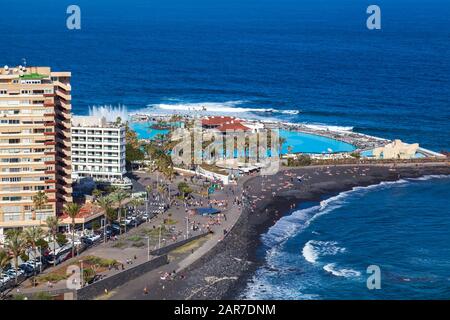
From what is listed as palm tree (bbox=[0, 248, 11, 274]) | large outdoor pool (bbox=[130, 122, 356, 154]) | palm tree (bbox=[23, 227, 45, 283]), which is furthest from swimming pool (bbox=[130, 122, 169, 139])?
palm tree (bbox=[0, 248, 11, 274])

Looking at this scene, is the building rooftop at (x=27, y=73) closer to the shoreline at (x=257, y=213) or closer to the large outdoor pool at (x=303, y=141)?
the shoreline at (x=257, y=213)

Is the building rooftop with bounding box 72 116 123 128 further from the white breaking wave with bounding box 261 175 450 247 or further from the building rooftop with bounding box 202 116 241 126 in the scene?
the building rooftop with bounding box 202 116 241 126

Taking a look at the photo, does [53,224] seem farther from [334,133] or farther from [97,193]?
[334,133]

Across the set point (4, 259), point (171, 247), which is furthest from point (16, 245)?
point (171, 247)

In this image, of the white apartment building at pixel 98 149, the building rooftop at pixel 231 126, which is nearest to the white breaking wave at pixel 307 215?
the white apartment building at pixel 98 149

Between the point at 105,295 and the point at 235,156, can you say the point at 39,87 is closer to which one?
the point at 105,295
